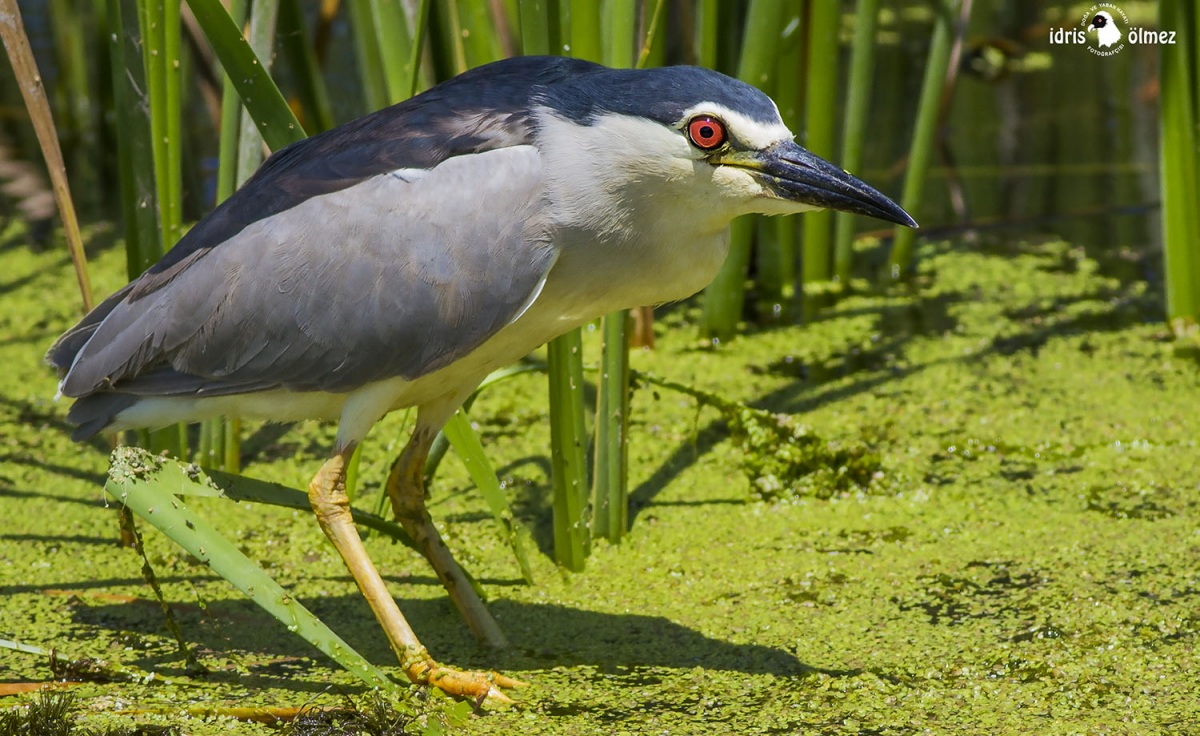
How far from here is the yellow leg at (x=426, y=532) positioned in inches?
111

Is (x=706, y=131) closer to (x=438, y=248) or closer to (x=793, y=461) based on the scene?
(x=438, y=248)

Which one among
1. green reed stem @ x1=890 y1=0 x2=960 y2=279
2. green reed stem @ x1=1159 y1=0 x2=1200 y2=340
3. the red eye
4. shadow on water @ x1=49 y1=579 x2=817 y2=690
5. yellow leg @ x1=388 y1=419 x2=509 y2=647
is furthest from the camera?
green reed stem @ x1=890 y1=0 x2=960 y2=279

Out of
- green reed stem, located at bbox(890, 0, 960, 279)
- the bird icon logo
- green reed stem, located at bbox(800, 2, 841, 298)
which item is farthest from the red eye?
the bird icon logo

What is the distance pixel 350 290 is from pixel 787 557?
1.27m

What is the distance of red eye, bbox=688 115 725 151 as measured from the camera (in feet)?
7.68

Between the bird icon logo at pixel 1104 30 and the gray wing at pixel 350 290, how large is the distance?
17.5ft

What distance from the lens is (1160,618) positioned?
2723mm

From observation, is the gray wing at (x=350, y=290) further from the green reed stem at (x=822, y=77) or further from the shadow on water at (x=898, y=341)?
the green reed stem at (x=822, y=77)

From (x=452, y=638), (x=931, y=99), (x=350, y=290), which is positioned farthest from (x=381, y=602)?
(x=931, y=99)

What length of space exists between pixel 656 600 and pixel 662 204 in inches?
38.9

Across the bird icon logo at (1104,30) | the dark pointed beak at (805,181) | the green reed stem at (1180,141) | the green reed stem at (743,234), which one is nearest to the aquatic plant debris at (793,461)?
the green reed stem at (743,234)

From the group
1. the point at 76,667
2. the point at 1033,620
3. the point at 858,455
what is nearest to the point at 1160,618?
the point at 1033,620

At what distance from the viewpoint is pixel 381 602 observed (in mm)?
2602

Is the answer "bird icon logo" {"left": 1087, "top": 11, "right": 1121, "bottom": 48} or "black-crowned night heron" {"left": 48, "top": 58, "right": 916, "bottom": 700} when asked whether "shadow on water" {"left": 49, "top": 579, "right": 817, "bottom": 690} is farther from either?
"bird icon logo" {"left": 1087, "top": 11, "right": 1121, "bottom": 48}
